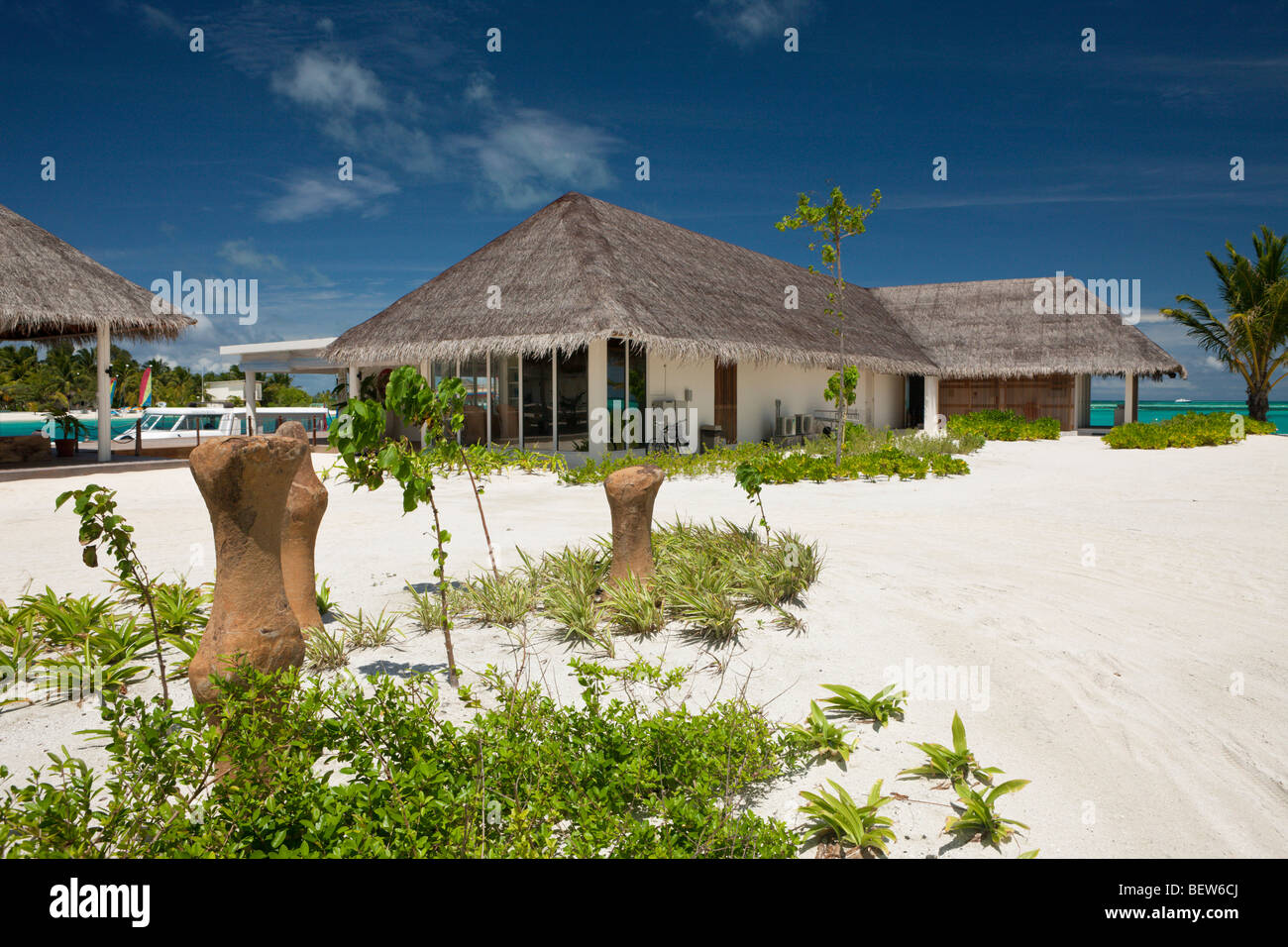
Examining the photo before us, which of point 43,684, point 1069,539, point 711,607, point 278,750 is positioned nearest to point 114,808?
point 278,750

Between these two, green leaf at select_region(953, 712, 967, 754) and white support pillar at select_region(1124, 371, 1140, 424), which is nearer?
green leaf at select_region(953, 712, 967, 754)

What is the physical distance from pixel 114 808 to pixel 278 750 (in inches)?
18.8

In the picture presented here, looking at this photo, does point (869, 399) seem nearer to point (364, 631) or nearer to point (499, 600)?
point (499, 600)

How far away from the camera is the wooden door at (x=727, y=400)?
18141 millimetres

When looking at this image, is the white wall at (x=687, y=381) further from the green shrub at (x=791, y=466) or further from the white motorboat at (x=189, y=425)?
the white motorboat at (x=189, y=425)

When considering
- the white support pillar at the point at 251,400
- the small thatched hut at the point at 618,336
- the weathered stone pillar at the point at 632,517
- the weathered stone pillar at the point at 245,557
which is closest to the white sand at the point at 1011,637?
the weathered stone pillar at the point at 632,517

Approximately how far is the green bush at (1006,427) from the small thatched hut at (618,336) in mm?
2598

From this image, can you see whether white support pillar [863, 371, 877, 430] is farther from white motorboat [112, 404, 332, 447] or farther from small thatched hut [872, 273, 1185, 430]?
white motorboat [112, 404, 332, 447]

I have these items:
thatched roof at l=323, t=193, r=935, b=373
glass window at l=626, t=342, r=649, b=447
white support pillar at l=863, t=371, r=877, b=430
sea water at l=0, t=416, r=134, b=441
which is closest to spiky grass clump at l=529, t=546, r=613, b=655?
thatched roof at l=323, t=193, r=935, b=373

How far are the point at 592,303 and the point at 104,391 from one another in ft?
33.8

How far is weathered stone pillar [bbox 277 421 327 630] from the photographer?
162 inches

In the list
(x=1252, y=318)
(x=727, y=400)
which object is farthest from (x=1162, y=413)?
(x=727, y=400)

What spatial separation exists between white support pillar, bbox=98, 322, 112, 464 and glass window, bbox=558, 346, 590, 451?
923cm

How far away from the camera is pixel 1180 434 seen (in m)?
19.6
